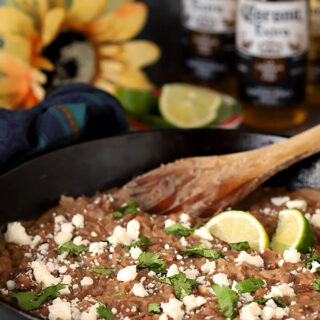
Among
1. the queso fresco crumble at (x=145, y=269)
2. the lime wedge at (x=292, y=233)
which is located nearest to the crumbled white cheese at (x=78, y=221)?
the queso fresco crumble at (x=145, y=269)

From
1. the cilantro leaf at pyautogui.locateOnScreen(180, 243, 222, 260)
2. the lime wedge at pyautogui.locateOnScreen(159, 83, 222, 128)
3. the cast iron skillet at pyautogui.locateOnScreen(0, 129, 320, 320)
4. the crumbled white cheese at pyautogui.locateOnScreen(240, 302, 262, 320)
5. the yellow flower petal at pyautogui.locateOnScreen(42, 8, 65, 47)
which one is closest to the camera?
the crumbled white cheese at pyautogui.locateOnScreen(240, 302, 262, 320)

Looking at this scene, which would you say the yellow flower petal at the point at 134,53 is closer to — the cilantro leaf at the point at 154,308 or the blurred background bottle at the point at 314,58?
the blurred background bottle at the point at 314,58

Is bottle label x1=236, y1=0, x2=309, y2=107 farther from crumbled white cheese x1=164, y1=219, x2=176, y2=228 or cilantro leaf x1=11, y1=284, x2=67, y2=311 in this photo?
cilantro leaf x1=11, y1=284, x2=67, y2=311

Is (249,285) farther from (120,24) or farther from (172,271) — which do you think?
(120,24)

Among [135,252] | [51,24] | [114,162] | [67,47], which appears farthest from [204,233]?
[67,47]

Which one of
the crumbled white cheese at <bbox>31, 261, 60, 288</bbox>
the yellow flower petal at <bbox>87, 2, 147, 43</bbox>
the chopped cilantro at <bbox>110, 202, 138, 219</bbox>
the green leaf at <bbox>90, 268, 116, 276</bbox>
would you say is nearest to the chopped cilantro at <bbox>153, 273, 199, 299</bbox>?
the green leaf at <bbox>90, 268, 116, 276</bbox>
